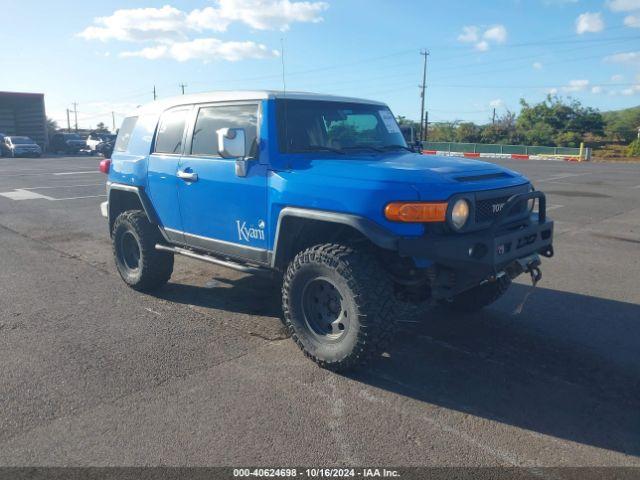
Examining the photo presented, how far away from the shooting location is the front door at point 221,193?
4242 mm

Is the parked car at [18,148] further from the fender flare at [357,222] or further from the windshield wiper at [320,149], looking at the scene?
the fender flare at [357,222]

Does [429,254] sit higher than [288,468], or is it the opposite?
[429,254]

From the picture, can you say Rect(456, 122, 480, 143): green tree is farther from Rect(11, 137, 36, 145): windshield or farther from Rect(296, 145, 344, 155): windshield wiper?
Rect(296, 145, 344, 155): windshield wiper

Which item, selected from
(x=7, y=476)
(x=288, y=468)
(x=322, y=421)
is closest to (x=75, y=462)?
(x=7, y=476)

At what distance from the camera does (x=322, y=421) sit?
3209 mm

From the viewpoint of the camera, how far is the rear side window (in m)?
5.75

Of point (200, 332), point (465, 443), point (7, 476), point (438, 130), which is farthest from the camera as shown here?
point (438, 130)

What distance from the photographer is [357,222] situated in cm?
352

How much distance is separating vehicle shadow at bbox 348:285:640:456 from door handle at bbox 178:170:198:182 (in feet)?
7.27

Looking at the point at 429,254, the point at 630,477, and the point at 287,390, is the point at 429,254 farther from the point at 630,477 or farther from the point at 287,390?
the point at 630,477

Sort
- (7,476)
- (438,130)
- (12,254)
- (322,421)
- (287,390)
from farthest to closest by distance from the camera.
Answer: (438,130)
(12,254)
(287,390)
(322,421)
(7,476)

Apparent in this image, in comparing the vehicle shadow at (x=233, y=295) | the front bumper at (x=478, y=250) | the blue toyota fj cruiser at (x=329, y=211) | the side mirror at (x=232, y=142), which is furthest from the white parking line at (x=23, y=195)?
the front bumper at (x=478, y=250)

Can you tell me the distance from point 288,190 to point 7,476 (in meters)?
2.43

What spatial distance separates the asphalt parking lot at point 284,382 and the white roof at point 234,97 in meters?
1.98
